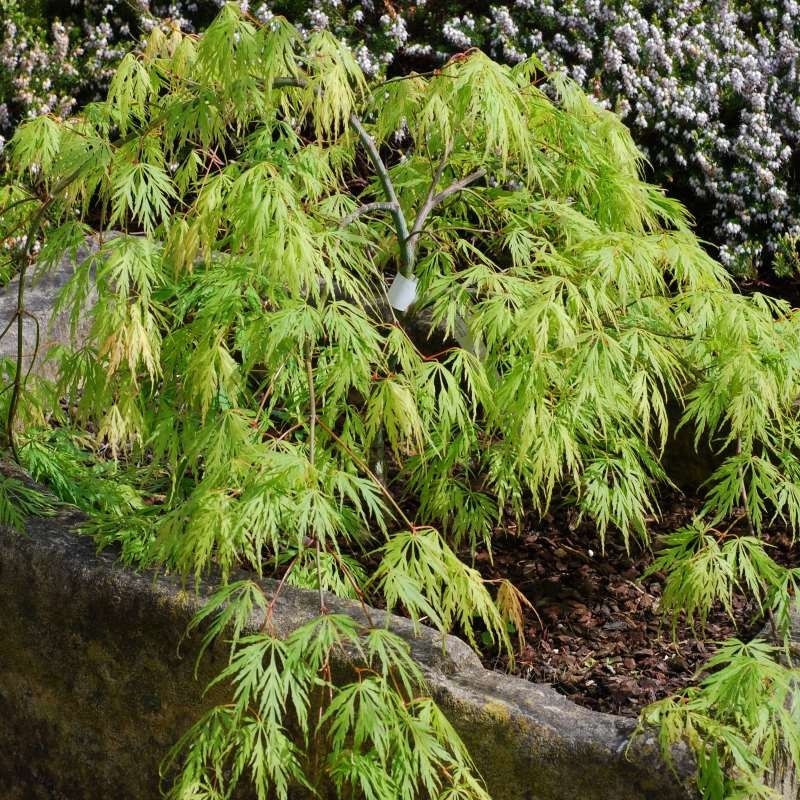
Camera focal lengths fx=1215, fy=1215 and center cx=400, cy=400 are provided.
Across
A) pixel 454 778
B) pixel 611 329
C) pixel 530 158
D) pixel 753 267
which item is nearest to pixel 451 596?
pixel 454 778

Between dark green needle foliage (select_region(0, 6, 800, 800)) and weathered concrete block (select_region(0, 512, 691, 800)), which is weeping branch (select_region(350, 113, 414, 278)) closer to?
dark green needle foliage (select_region(0, 6, 800, 800))

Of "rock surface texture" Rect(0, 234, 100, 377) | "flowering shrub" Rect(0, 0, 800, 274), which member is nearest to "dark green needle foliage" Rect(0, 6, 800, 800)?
"rock surface texture" Rect(0, 234, 100, 377)

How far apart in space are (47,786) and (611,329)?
1.59 m

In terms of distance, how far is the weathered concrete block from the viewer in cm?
212

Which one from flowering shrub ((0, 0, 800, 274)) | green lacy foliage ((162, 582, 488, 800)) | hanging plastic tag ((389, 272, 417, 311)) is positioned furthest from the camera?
flowering shrub ((0, 0, 800, 274))

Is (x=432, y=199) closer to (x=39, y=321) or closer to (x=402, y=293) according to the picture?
(x=402, y=293)

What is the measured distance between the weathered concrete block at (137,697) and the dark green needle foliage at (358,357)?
0.07 meters

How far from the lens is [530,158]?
2.59 metres

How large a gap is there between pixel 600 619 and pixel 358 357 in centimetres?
107

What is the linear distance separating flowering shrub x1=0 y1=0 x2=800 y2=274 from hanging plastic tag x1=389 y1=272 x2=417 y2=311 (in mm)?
2480

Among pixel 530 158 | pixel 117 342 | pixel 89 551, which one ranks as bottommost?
pixel 89 551

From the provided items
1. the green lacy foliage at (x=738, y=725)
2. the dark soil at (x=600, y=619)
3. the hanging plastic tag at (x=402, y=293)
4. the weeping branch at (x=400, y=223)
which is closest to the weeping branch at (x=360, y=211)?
the weeping branch at (x=400, y=223)

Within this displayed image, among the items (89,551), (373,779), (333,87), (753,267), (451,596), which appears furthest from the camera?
(753,267)

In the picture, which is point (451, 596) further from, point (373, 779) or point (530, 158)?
point (530, 158)
